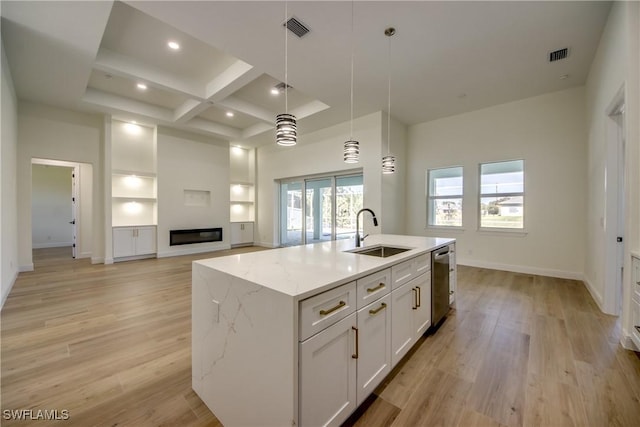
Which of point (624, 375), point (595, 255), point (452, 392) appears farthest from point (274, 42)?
point (595, 255)

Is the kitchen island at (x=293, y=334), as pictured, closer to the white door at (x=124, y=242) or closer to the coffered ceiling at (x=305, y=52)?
the coffered ceiling at (x=305, y=52)

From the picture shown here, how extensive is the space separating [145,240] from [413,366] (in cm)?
653

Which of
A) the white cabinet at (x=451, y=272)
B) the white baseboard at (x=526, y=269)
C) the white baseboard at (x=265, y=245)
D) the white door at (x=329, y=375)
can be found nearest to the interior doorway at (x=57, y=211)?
the white baseboard at (x=265, y=245)

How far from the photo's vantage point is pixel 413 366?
198 centimetres

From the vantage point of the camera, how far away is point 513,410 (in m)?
1.55

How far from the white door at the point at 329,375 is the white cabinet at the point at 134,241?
6.45 m

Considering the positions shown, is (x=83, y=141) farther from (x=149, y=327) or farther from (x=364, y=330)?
(x=364, y=330)

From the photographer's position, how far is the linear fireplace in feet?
21.6

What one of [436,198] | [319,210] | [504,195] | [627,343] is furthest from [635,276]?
[319,210]

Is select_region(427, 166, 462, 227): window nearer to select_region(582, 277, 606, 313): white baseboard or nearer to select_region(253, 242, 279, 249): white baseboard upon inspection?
select_region(582, 277, 606, 313): white baseboard

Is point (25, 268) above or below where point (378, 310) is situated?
below

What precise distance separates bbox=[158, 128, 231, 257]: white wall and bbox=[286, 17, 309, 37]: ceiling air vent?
5.01 metres

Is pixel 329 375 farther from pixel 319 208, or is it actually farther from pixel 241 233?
pixel 241 233

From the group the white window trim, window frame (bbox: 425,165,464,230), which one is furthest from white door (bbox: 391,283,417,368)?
window frame (bbox: 425,165,464,230)
